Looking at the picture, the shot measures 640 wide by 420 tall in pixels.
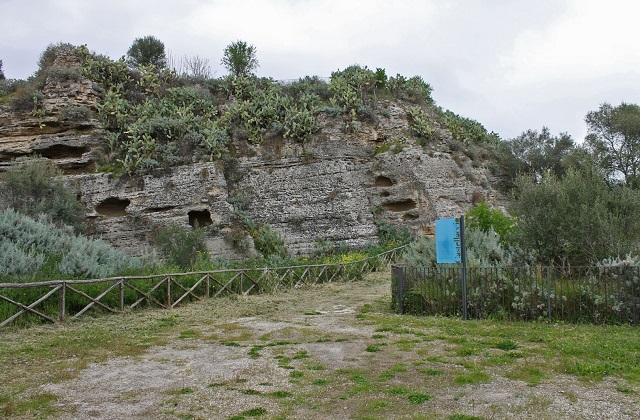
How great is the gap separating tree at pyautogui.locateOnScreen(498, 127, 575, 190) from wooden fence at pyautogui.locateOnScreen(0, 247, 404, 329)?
802 inches

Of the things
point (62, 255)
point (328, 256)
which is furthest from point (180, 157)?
point (62, 255)

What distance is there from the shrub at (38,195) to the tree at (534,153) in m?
25.7

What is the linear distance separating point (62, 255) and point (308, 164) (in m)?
15.0

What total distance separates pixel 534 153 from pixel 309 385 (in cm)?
3427

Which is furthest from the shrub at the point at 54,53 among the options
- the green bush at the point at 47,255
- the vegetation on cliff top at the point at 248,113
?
the green bush at the point at 47,255

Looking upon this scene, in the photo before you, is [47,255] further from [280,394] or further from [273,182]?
[273,182]

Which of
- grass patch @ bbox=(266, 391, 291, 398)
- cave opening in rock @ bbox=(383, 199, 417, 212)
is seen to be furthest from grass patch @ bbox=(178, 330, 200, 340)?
cave opening in rock @ bbox=(383, 199, 417, 212)

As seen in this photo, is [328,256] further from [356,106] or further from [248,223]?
[356,106]

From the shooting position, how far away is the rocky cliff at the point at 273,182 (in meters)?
25.0

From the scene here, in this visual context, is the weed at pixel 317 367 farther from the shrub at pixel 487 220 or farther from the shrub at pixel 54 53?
the shrub at pixel 54 53

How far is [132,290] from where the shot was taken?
1251cm

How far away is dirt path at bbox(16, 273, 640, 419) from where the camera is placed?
17.1 feet

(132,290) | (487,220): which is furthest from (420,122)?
(132,290)

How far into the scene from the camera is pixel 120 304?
39.0 ft
